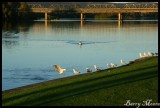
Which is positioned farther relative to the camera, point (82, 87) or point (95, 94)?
point (82, 87)

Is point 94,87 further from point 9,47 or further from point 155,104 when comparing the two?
point 9,47

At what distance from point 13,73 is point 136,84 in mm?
9619

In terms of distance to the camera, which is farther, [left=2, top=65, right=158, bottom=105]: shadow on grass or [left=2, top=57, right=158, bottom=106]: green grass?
[left=2, top=65, right=158, bottom=105]: shadow on grass

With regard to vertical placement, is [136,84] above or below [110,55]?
above

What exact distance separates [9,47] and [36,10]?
241 ft

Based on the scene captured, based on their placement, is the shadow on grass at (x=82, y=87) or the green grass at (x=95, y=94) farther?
the shadow on grass at (x=82, y=87)

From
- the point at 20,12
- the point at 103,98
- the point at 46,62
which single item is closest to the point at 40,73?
the point at 46,62

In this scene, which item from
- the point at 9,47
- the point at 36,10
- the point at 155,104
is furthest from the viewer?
the point at 36,10

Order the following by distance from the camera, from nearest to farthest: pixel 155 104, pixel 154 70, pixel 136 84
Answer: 1. pixel 155 104
2. pixel 136 84
3. pixel 154 70

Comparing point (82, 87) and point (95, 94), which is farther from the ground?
point (95, 94)

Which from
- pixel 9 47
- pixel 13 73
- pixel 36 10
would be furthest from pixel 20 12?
pixel 13 73

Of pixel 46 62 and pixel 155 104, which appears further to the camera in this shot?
pixel 46 62

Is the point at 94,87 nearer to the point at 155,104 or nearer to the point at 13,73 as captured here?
the point at 155,104

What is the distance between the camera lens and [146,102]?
10.8 m
